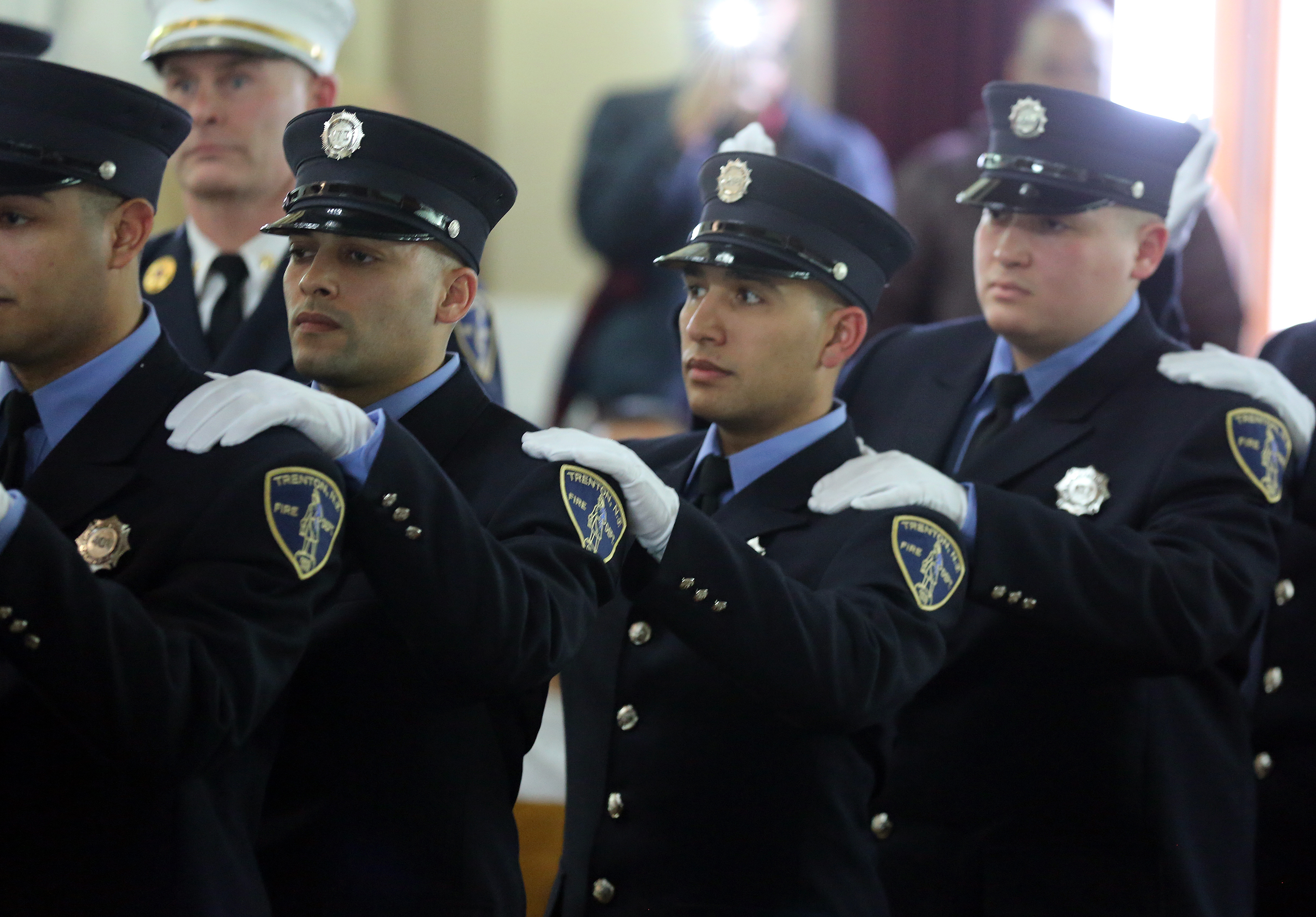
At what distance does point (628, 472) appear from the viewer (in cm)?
210

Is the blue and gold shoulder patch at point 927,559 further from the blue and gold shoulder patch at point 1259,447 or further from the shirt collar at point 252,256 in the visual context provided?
the shirt collar at point 252,256

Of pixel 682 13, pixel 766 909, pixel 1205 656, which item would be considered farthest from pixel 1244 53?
pixel 766 909

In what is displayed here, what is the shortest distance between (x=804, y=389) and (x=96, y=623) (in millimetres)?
1194

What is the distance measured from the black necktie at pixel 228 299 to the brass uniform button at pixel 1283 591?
1838 millimetres

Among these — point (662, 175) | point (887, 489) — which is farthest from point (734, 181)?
point (662, 175)

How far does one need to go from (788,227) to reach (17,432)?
1131 millimetres

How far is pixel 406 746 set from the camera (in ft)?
6.75

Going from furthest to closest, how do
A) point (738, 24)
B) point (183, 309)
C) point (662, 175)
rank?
1. point (738, 24)
2. point (662, 175)
3. point (183, 309)

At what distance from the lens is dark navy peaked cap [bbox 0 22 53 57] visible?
8.36ft

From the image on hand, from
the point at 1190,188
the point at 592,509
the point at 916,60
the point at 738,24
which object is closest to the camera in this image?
the point at 592,509

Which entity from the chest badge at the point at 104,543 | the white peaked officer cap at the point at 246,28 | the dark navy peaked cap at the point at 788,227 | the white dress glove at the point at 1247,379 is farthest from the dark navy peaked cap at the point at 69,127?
the white dress glove at the point at 1247,379

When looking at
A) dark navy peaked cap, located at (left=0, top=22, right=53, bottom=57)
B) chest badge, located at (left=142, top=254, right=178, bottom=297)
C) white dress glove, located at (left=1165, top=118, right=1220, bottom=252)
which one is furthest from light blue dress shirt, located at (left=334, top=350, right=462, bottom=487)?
white dress glove, located at (left=1165, top=118, right=1220, bottom=252)

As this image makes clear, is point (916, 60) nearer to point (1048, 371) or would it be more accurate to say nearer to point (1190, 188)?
point (1190, 188)

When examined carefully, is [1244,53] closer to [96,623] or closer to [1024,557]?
[1024,557]
